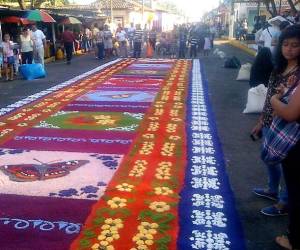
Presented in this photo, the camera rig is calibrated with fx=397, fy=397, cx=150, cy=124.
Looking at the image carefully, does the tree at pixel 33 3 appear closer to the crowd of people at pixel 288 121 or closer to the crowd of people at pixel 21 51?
the crowd of people at pixel 21 51

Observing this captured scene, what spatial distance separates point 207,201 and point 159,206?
0.50m

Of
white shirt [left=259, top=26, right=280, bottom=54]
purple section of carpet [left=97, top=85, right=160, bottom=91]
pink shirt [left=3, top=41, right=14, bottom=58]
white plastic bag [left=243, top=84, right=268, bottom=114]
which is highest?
white shirt [left=259, top=26, right=280, bottom=54]

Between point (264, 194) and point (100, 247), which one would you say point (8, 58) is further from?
Answer: point (100, 247)

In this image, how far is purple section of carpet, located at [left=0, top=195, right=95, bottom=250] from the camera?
3168 millimetres

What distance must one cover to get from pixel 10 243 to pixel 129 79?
9260 millimetres

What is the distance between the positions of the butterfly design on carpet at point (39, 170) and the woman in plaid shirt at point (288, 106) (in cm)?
261

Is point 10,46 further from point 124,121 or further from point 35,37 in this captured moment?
point 124,121

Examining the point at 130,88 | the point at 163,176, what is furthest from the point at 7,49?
the point at 163,176

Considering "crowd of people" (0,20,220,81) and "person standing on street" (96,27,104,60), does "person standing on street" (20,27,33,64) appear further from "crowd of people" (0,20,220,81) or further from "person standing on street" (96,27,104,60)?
"person standing on street" (96,27,104,60)

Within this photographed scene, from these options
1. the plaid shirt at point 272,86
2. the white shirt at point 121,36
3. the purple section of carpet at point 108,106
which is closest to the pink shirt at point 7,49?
the purple section of carpet at point 108,106

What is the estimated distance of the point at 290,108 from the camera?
2.58m

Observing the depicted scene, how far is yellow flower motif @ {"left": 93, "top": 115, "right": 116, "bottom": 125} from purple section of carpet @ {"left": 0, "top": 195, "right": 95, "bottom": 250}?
3047 mm

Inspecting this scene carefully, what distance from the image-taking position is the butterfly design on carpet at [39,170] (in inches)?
177

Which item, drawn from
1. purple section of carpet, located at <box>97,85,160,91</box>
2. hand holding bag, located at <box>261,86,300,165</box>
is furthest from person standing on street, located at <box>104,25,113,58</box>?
hand holding bag, located at <box>261,86,300,165</box>
